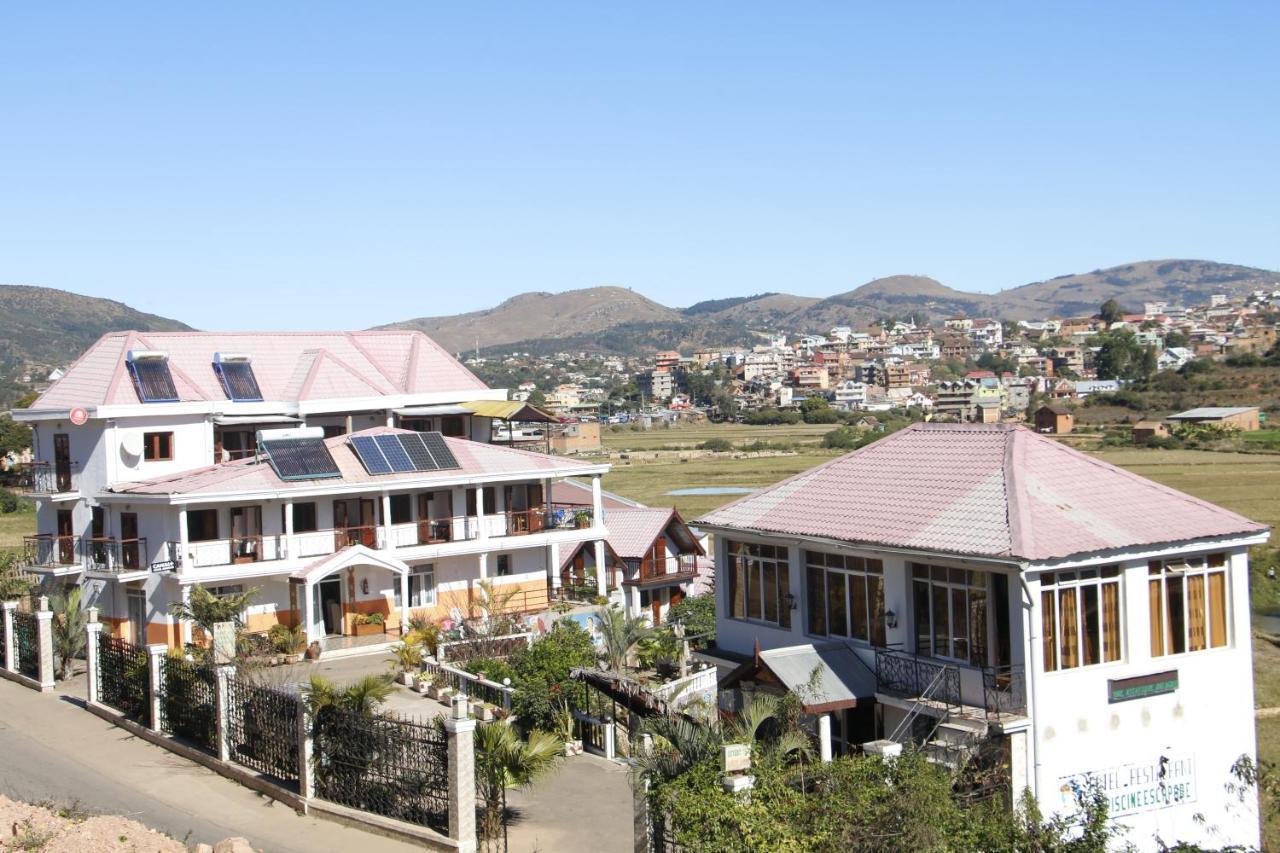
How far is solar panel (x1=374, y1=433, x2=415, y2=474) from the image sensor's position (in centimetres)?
3328

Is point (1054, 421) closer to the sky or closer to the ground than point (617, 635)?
closer to the sky

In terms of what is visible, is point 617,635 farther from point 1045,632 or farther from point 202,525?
point 1045,632

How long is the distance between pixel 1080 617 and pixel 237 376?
2458cm

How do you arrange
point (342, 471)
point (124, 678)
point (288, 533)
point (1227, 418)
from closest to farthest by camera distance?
point (124, 678), point (288, 533), point (342, 471), point (1227, 418)

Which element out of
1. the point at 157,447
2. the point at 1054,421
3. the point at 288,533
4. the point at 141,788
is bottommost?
the point at 141,788

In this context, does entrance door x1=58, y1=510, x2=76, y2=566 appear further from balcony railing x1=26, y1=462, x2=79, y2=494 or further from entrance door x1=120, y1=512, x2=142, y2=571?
entrance door x1=120, y1=512, x2=142, y2=571

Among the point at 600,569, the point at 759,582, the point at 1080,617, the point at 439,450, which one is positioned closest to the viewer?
the point at 1080,617

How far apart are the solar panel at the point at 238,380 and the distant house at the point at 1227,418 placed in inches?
3623

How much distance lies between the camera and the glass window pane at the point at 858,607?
67.6 feet

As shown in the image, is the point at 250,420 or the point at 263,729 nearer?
the point at 263,729

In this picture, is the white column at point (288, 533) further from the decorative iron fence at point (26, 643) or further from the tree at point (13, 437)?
the tree at point (13, 437)

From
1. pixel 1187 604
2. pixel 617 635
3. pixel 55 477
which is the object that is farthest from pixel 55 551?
pixel 1187 604

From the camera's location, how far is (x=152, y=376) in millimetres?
34656

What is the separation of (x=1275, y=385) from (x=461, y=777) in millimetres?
128218
